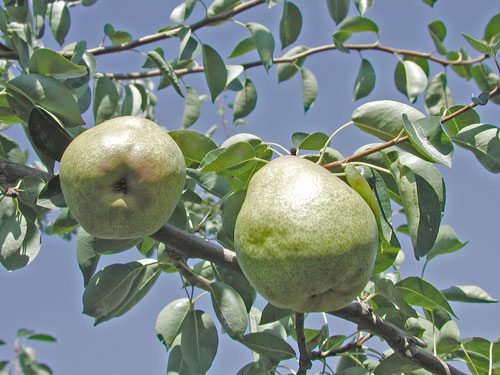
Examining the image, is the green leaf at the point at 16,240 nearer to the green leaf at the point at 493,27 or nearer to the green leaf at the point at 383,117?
the green leaf at the point at 383,117

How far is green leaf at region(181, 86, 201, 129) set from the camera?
2697 mm

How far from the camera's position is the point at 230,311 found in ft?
5.40

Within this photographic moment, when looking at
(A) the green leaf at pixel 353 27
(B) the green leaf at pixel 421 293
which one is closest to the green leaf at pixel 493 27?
(A) the green leaf at pixel 353 27

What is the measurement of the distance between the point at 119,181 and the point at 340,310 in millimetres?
738

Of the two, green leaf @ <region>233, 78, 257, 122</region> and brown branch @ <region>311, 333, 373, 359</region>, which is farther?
green leaf @ <region>233, 78, 257, 122</region>

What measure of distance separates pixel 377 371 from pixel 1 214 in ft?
4.34

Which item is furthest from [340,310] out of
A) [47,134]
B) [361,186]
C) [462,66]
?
[462,66]

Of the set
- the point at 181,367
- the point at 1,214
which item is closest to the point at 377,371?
the point at 181,367

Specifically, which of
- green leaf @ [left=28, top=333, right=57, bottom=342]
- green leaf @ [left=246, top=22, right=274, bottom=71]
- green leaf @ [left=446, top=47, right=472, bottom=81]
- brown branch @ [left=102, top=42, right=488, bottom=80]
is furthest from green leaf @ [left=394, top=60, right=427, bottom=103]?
green leaf @ [left=28, top=333, right=57, bottom=342]

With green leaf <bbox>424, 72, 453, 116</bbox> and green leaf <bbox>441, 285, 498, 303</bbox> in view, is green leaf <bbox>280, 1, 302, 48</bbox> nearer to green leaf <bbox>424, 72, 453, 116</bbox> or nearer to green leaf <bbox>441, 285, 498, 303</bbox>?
green leaf <bbox>424, 72, 453, 116</bbox>

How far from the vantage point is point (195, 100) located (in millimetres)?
2717

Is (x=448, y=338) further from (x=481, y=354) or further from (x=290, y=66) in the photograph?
(x=290, y=66)

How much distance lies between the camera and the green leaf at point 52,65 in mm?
1437

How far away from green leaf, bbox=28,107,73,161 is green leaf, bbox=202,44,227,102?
3.19ft
